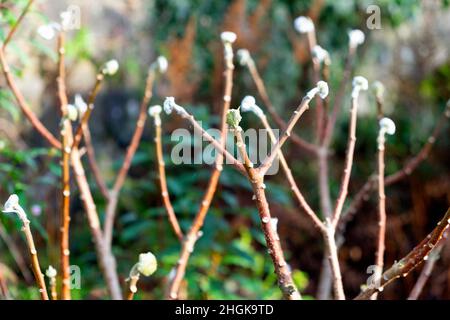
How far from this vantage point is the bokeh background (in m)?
2.50

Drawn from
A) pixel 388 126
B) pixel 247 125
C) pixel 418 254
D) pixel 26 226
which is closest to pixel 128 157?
pixel 26 226

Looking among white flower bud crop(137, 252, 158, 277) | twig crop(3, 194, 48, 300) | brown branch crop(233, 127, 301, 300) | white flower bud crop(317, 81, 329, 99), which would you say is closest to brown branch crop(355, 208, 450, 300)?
brown branch crop(233, 127, 301, 300)

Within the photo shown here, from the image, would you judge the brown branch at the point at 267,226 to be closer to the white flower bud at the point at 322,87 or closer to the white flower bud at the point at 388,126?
the white flower bud at the point at 322,87

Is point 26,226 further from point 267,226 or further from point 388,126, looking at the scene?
point 388,126

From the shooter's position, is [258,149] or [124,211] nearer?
[258,149]

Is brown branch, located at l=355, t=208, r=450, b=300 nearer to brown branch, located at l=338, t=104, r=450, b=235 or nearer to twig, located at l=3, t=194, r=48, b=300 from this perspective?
brown branch, located at l=338, t=104, r=450, b=235

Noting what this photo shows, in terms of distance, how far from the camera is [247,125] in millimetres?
3143

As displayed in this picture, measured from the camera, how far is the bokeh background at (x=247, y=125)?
250cm

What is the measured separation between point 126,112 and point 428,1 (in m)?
1.90

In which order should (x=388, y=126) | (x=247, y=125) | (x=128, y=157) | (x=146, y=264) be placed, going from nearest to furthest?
(x=146, y=264)
(x=388, y=126)
(x=128, y=157)
(x=247, y=125)

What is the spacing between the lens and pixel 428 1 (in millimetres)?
3480

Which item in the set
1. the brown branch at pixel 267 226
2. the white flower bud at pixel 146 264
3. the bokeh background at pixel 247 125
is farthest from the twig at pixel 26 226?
the bokeh background at pixel 247 125

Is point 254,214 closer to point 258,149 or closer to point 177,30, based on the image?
point 258,149
